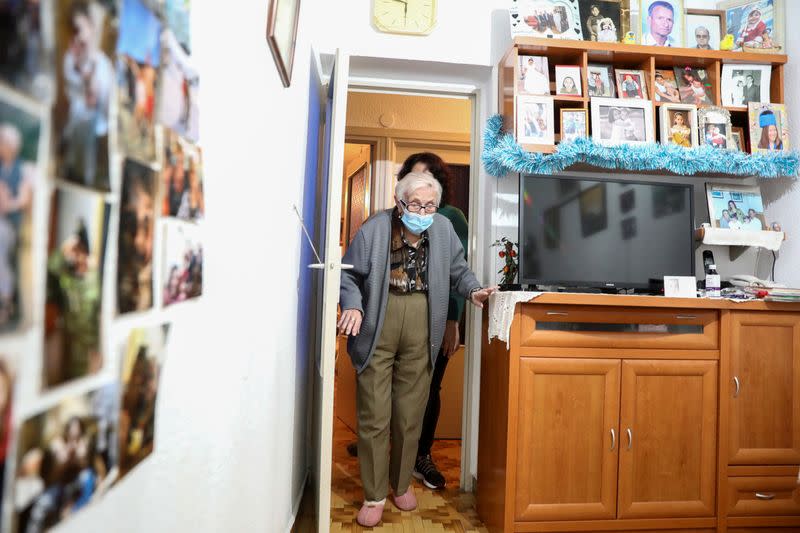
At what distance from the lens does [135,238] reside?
0.52 metres

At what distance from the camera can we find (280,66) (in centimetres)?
128

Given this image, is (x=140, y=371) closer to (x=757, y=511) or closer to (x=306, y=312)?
(x=306, y=312)

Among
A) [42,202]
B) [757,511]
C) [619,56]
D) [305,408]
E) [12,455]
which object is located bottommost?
[757,511]

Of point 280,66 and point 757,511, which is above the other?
point 280,66

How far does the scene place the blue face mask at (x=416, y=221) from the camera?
2072mm

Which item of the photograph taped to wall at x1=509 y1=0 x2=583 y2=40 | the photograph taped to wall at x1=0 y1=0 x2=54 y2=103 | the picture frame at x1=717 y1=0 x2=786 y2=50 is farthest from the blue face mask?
the photograph taped to wall at x1=0 y1=0 x2=54 y2=103

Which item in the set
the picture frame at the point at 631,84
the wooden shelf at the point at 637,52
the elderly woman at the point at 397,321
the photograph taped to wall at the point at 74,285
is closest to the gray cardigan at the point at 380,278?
Answer: the elderly woman at the point at 397,321

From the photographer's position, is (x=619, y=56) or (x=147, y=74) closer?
(x=147, y=74)

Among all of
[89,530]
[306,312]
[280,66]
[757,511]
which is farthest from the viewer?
[306,312]

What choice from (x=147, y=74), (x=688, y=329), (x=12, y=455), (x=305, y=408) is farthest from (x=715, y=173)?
(x=12, y=455)

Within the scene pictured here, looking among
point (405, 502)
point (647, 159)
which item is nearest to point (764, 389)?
point (647, 159)

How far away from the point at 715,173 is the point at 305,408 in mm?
2148

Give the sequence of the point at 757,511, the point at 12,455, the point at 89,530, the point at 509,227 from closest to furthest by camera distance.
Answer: the point at 12,455 → the point at 89,530 → the point at 757,511 → the point at 509,227

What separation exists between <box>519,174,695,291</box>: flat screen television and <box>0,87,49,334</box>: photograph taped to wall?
1.85 meters
